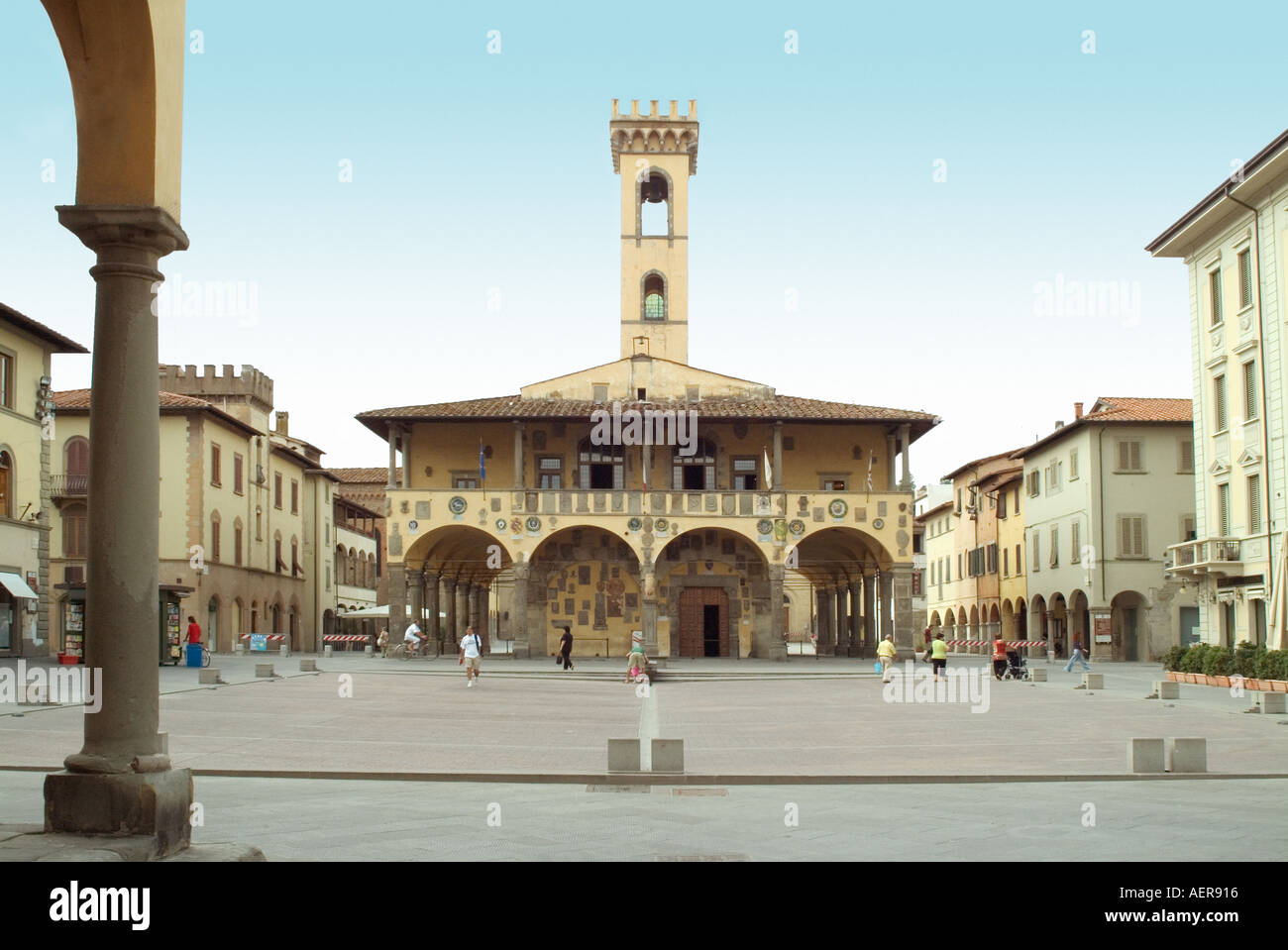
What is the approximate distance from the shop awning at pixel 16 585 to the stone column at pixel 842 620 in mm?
28258

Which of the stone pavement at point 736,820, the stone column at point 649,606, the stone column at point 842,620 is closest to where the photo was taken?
the stone pavement at point 736,820

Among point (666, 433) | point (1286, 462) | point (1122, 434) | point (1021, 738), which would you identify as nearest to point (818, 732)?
point (1021, 738)

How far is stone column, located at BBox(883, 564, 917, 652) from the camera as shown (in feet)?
140

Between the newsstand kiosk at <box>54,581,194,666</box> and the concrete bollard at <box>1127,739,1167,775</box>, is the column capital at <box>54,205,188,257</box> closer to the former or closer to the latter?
the concrete bollard at <box>1127,739,1167,775</box>

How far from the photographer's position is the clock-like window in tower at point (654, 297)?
54812mm

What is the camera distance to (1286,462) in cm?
3153

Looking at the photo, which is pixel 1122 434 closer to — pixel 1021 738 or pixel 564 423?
pixel 564 423

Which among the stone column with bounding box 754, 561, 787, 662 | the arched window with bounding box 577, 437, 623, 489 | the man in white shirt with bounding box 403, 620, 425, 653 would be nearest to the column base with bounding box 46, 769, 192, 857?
the man in white shirt with bounding box 403, 620, 425, 653

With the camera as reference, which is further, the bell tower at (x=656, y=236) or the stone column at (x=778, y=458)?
the bell tower at (x=656, y=236)

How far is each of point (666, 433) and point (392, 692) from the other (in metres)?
20.0

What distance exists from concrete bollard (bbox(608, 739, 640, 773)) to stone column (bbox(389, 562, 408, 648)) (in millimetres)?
30718

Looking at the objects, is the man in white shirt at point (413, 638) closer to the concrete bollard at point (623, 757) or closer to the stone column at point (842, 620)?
the stone column at point (842, 620)

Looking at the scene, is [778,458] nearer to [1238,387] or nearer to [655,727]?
[1238,387]

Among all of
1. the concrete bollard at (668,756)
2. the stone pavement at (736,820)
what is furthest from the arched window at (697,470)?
the stone pavement at (736,820)
